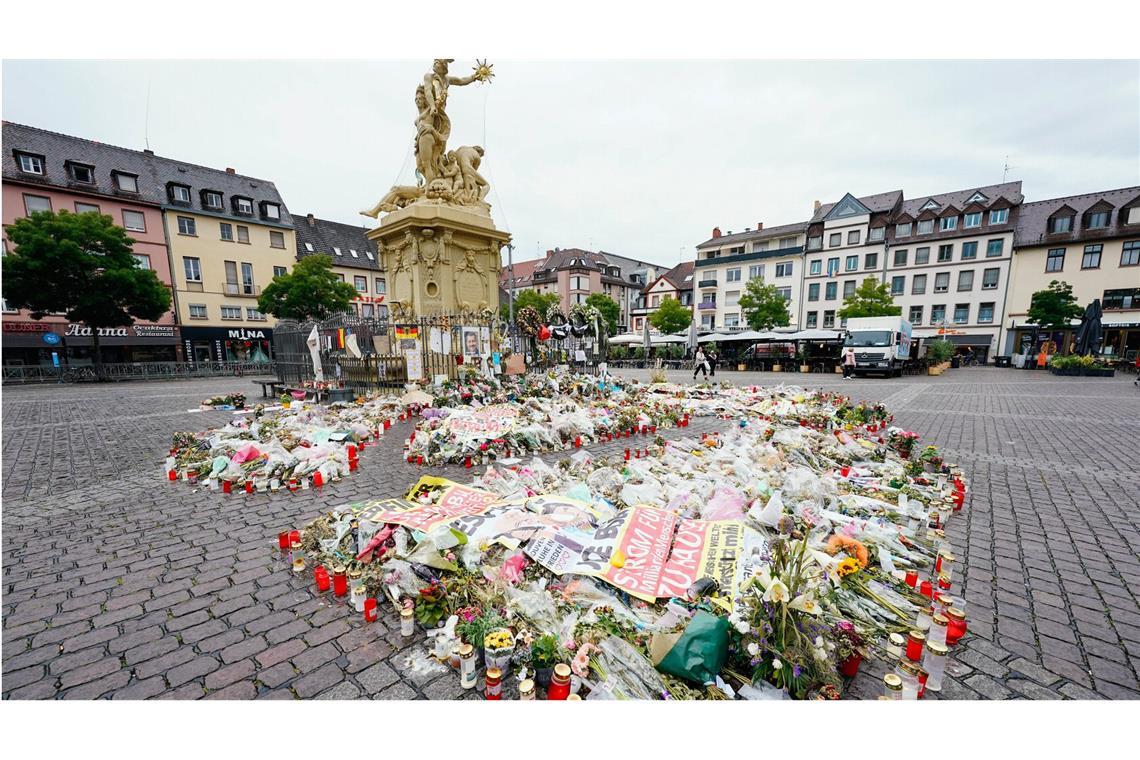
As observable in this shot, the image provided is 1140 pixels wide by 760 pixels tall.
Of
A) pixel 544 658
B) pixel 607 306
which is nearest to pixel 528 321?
pixel 544 658

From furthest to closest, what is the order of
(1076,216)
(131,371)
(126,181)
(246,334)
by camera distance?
(246,334) → (1076,216) → (126,181) → (131,371)

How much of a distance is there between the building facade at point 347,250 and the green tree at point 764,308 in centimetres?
3333

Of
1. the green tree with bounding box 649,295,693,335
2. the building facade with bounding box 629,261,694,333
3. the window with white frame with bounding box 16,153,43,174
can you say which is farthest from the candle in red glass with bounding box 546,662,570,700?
the building facade with bounding box 629,261,694,333

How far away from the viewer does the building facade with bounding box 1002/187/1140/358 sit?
32.5 m

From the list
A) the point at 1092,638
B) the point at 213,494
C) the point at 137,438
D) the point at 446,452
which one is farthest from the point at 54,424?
the point at 1092,638

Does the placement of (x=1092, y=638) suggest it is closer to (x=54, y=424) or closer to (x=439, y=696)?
(x=439, y=696)

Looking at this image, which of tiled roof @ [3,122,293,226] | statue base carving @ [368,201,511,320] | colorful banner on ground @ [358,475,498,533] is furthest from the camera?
tiled roof @ [3,122,293,226]

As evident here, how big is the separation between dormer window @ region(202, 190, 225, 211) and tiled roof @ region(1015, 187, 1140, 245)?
63298 mm

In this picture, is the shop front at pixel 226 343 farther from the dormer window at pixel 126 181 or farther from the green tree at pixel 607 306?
the green tree at pixel 607 306

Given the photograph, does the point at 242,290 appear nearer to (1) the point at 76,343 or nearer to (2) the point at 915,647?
(1) the point at 76,343

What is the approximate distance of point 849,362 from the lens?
912 inches

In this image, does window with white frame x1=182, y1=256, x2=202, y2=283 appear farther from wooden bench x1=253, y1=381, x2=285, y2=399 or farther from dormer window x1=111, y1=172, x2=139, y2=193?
wooden bench x1=253, y1=381, x2=285, y2=399

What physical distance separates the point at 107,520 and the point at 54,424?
8.71m

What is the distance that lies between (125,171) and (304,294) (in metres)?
15.2
